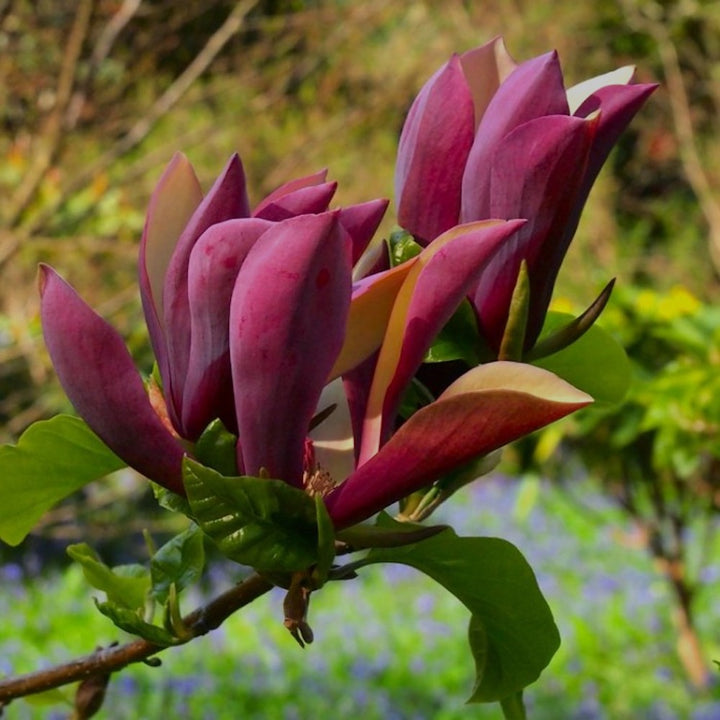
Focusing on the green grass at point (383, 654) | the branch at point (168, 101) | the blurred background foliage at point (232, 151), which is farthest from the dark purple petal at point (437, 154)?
the green grass at point (383, 654)

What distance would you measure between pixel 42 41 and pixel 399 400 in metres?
2.24

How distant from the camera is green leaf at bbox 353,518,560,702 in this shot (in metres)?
0.40

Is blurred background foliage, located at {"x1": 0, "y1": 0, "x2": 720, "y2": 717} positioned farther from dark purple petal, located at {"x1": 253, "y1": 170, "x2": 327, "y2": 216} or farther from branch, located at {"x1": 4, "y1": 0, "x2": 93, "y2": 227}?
dark purple petal, located at {"x1": 253, "y1": 170, "x2": 327, "y2": 216}

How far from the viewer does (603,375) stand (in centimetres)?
53

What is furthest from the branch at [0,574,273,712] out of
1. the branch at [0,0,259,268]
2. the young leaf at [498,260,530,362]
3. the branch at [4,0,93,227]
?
the branch at [0,0,259,268]

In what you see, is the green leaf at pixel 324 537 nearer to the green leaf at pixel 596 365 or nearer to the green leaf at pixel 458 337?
the green leaf at pixel 458 337

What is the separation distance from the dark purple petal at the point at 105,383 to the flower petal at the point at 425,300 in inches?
2.8

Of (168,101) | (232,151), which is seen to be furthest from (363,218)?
(232,151)

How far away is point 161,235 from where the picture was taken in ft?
1.37

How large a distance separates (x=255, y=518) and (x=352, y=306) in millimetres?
76

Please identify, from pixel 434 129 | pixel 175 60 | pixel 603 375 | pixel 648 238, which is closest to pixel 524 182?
pixel 434 129

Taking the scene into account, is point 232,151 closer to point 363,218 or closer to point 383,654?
point 383,654

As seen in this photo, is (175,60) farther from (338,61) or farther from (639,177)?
(639,177)

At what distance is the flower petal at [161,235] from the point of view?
0.41m
